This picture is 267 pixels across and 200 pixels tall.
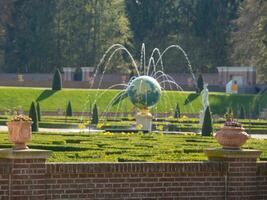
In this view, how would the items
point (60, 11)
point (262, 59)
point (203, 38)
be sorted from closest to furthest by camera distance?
point (262, 59)
point (60, 11)
point (203, 38)

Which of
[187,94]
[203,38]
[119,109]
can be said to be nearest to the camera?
[119,109]

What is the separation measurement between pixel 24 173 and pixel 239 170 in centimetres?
357

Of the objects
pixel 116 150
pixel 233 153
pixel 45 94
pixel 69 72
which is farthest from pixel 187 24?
pixel 233 153

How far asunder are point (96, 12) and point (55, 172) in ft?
196

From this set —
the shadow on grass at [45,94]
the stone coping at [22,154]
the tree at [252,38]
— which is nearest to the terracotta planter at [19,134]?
the stone coping at [22,154]

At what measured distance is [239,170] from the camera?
15281 millimetres

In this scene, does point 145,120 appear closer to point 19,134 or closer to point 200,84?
point 19,134

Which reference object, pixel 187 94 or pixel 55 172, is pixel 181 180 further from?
pixel 187 94

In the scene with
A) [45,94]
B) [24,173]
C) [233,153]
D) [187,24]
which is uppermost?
[187,24]

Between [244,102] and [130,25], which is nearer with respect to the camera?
[244,102]

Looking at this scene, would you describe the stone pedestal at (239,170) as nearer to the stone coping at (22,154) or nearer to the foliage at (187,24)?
the stone coping at (22,154)

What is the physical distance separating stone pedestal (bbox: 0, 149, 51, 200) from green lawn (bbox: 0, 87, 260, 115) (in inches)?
1516

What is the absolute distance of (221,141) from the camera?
604 inches

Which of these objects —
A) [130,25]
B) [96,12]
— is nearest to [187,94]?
[96,12]
